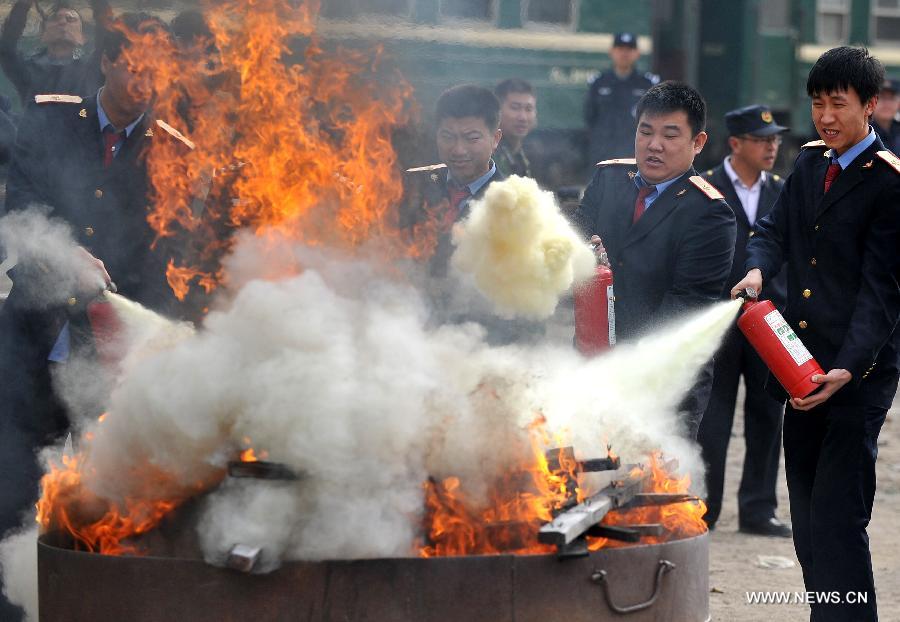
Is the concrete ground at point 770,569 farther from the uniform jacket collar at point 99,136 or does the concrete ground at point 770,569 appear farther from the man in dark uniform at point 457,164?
the uniform jacket collar at point 99,136

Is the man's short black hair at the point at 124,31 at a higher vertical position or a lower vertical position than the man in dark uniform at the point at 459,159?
higher

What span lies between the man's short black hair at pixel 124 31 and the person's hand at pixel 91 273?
84 cm

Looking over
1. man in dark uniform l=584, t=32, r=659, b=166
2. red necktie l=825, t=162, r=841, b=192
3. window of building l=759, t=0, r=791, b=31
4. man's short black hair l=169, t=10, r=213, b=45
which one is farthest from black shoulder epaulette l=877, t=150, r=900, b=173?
window of building l=759, t=0, r=791, b=31

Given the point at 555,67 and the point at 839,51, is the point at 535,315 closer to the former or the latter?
the point at 839,51

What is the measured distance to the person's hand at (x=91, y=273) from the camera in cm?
488

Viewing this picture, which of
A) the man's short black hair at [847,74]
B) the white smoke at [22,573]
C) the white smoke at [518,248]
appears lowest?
the white smoke at [22,573]

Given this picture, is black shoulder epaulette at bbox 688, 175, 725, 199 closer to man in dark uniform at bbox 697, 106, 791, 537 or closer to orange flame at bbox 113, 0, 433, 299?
orange flame at bbox 113, 0, 433, 299

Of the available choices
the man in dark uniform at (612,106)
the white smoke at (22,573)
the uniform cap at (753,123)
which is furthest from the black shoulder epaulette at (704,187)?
the man in dark uniform at (612,106)

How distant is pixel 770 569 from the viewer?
6.43 m

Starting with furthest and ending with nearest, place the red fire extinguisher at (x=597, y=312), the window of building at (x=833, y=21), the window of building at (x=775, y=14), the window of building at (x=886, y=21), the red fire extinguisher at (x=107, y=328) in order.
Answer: the window of building at (x=886, y=21) < the window of building at (x=833, y=21) < the window of building at (x=775, y=14) < the red fire extinguisher at (x=597, y=312) < the red fire extinguisher at (x=107, y=328)

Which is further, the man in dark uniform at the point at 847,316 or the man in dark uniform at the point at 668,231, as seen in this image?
the man in dark uniform at the point at 668,231

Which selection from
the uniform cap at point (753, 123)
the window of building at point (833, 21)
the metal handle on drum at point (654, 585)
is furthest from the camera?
the window of building at point (833, 21)

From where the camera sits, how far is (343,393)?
3.84 m

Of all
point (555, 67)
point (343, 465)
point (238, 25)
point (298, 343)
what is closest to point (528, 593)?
point (343, 465)
